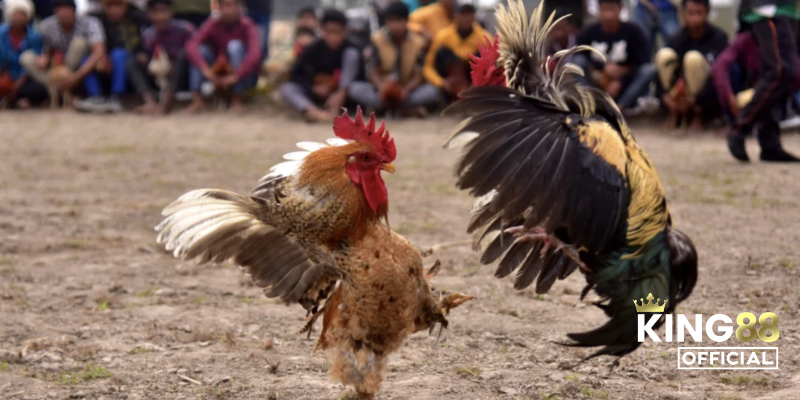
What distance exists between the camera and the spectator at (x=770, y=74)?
23.8ft

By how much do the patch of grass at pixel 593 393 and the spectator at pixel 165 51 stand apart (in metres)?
10.2

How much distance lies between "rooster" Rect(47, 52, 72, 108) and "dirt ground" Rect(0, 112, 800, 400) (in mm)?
5004

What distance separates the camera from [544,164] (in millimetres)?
2953

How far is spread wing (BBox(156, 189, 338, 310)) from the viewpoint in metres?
3.48

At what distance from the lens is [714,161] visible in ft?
27.7

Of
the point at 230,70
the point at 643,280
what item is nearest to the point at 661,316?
the point at 643,280

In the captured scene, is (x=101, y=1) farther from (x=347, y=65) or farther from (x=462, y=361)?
(x=462, y=361)

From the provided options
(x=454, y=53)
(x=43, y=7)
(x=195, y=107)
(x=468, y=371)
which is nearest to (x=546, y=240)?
(x=468, y=371)

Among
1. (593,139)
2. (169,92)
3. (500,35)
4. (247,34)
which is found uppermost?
(500,35)

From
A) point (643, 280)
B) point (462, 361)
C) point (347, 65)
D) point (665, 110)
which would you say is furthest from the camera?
point (347, 65)

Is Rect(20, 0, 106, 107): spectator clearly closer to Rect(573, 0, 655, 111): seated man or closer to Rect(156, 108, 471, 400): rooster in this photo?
Rect(573, 0, 655, 111): seated man

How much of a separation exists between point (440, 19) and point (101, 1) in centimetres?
525

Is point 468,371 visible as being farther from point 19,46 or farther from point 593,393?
point 19,46

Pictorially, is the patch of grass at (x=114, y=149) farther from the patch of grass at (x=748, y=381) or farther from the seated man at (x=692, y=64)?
the patch of grass at (x=748, y=381)
